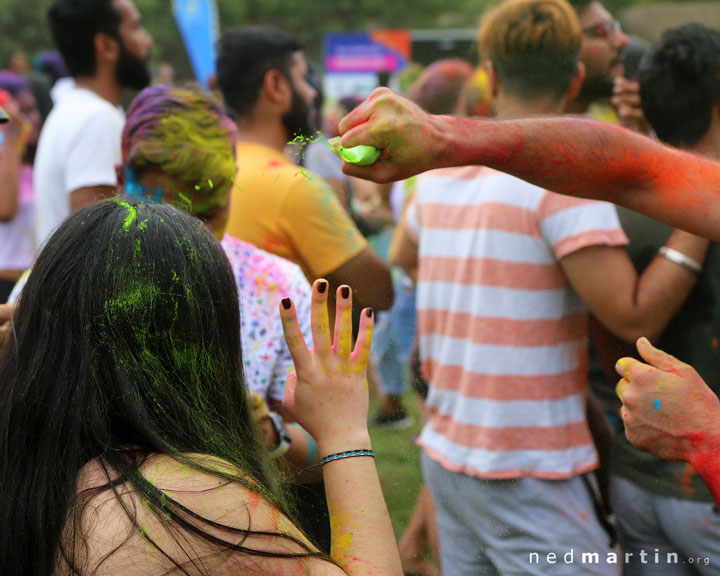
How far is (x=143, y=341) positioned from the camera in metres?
1.12

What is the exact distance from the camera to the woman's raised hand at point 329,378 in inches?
47.4

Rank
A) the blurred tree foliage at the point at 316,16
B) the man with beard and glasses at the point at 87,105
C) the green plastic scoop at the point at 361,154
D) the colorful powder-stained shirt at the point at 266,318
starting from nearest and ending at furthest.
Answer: the green plastic scoop at the point at 361,154 → the colorful powder-stained shirt at the point at 266,318 → the man with beard and glasses at the point at 87,105 → the blurred tree foliage at the point at 316,16

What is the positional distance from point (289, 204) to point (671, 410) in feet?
3.04

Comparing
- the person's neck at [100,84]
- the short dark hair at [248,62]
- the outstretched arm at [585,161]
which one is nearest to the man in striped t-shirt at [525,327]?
the outstretched arm at [585,161]

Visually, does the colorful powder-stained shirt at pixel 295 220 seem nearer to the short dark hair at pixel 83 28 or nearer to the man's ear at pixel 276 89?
the man's ear at pixel 276 89

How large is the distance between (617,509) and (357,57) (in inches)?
439

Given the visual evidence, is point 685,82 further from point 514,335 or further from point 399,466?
point 399,466

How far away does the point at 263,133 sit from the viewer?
2162 millimetres

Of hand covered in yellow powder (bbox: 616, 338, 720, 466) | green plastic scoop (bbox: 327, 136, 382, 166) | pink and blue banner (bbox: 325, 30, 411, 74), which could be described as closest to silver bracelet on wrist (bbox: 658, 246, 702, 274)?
hand covered in yellow powder (bbox: 616, 338, 720, 466)

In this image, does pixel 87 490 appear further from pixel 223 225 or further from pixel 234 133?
pixel 234 133

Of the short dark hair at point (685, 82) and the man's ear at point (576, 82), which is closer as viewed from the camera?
the short dark hair at point (685, 82)

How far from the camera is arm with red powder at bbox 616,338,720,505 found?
1.32m

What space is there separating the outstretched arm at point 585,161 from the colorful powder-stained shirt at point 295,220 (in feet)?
1.73

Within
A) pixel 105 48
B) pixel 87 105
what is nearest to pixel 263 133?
pixel 87 105
